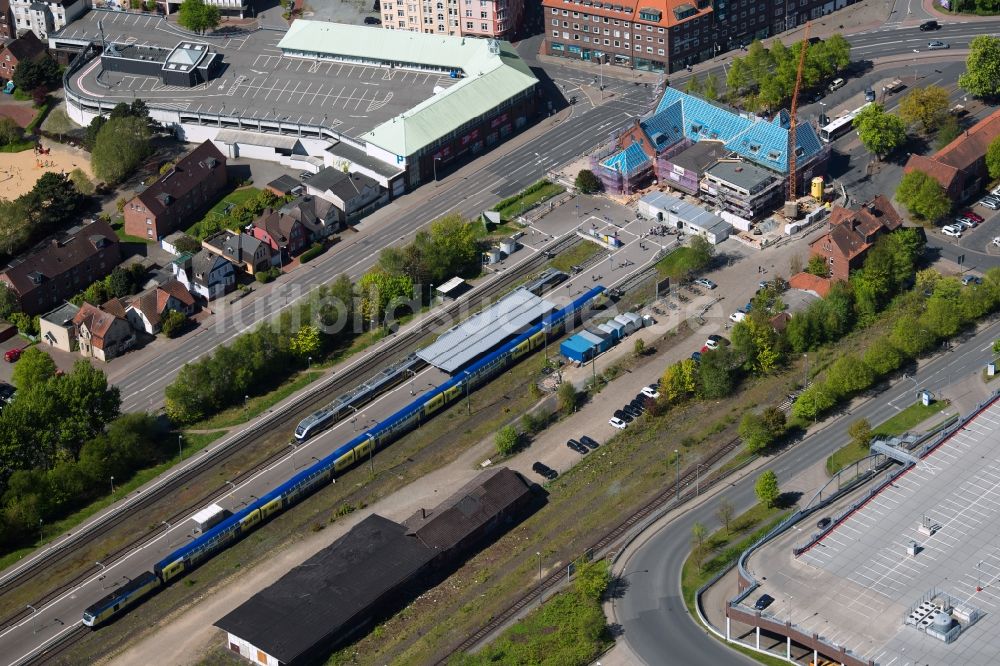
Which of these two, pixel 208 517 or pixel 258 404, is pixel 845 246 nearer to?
pixel 258 404

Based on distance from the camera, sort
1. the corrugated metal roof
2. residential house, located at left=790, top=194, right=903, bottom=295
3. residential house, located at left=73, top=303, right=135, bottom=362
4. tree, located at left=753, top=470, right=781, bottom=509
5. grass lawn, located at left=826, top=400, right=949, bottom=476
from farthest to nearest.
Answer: residential house, located at left=790, top=194, right=903, bottom=295 → residential house, located at left=73, top=303, right=135, bottom=362 → the corrugated metal roof → grass lawn, located at left=826, top=400, right=949, bottom=476 → tree, located at left=753, top=470, right=781, bottom=509

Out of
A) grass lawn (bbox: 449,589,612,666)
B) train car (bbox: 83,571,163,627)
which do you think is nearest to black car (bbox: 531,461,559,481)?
grass lawn (bbox: 449,589,612,666)

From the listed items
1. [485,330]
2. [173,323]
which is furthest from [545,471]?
[173,323]

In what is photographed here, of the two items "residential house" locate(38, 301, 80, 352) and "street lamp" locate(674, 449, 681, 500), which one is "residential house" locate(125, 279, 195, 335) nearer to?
"residential house" locate(38, 301, 80, 352)

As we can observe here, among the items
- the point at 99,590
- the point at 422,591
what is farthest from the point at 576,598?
the point at 99,590

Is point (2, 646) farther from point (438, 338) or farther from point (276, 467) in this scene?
point (438, 338)

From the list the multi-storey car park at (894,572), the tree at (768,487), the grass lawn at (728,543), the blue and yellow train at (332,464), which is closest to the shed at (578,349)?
the blue and yellow train at (332,464)

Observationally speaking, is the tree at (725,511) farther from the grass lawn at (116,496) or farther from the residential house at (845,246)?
the grass lawn at (116,496)
